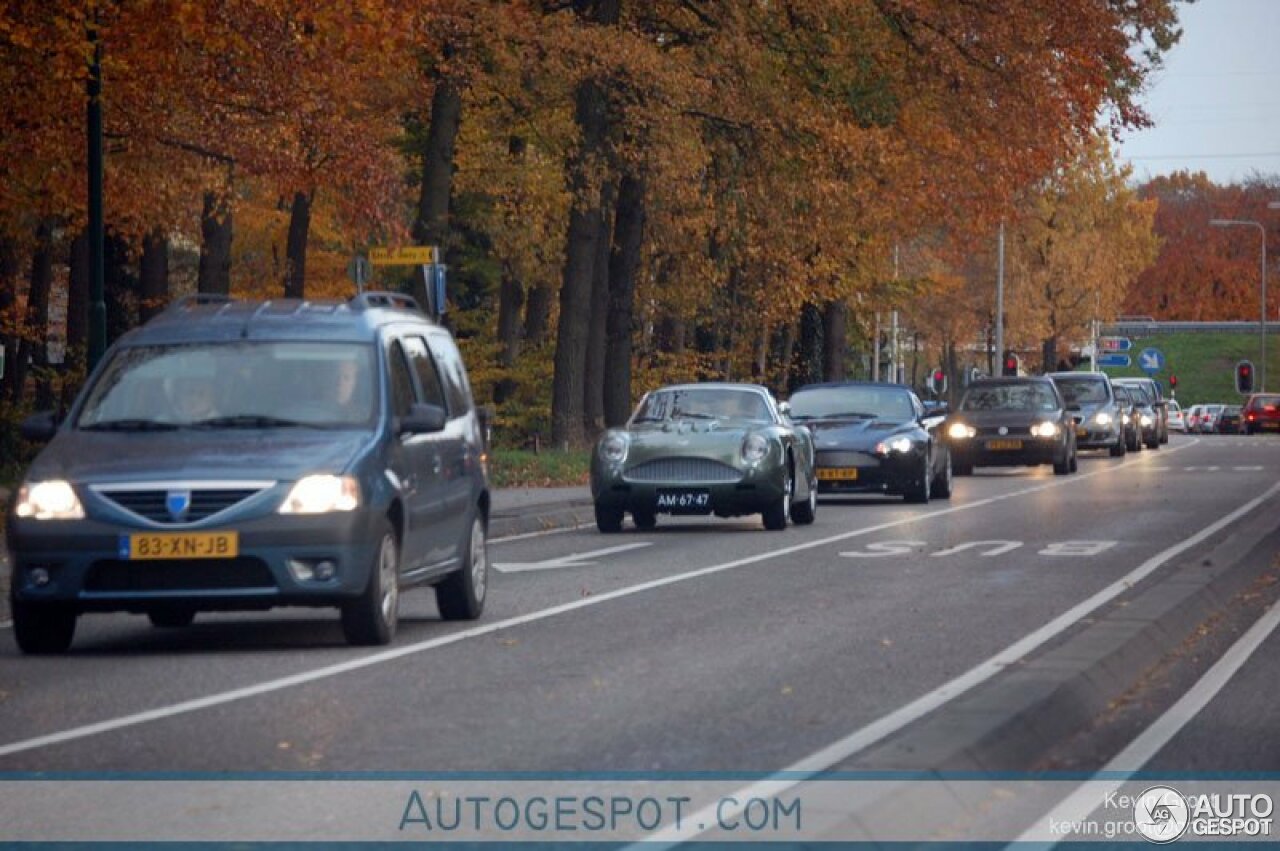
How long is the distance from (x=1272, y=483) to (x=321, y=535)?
26732 mm

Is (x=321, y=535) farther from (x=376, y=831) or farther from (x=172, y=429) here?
(x=376, y=831)

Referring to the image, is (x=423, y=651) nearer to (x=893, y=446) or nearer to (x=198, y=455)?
(x=198, y=455)

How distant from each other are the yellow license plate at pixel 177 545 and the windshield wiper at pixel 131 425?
3.21ft

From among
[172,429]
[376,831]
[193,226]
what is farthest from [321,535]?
[193,226]

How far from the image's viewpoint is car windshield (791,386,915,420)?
3294cm

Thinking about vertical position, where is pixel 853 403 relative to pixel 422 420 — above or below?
below

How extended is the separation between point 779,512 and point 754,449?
0.83m

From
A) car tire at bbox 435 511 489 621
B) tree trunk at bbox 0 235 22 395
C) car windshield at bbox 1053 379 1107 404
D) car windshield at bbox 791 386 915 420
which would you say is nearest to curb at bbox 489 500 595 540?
car windshield at bbox 791 386 915 420

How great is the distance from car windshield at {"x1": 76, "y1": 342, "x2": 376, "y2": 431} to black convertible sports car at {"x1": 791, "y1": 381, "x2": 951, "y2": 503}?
Answer: 17.7m

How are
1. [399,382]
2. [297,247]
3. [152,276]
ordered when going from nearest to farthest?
[399,382]
[152,276]
[297,247]

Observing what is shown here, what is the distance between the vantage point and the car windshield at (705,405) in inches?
1017

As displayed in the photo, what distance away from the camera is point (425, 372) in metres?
15.5

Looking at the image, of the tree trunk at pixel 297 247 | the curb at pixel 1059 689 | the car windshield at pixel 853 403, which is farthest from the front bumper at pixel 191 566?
the tree trunk at pixel 297 247

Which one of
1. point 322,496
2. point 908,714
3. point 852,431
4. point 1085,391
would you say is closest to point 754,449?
point 852,431
